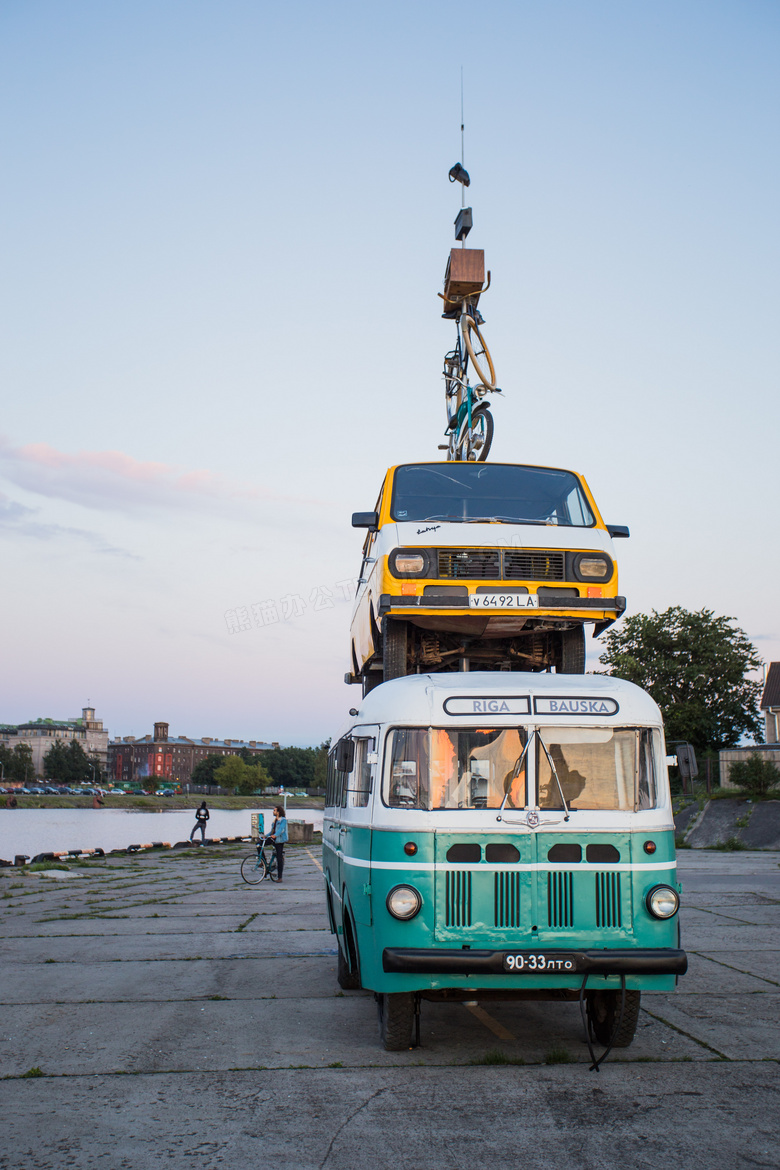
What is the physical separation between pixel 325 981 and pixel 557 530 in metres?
5.09

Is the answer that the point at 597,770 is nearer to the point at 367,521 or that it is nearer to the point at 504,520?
the point at 504,520

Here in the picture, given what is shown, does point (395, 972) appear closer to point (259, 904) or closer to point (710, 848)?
point (259, 904)

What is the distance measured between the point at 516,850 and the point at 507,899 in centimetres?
32

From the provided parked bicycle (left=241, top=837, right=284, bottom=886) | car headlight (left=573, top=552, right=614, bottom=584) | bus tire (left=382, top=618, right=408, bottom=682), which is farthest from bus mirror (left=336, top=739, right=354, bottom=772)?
parked bicycle (left=241, top=837, right=284, bottom=886)

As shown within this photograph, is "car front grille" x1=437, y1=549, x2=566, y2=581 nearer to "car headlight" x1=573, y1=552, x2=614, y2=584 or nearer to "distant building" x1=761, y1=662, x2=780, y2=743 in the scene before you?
"car headlight" x1=573, y1=552, x2=614, y2=584

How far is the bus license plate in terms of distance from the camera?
20.1 feet

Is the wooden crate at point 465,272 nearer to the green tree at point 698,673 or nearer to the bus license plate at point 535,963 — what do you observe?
the bus license plate at point 535,963

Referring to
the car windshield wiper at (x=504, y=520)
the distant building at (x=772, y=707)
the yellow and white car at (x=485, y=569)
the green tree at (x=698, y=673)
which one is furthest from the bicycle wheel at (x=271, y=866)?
the distant building at (x=772, y=707)

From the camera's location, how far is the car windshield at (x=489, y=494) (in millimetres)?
9836

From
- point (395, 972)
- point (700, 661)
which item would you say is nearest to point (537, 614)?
point (395, 972)

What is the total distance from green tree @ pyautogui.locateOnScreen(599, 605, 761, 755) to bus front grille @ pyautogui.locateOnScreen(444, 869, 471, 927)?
48620 millimetres

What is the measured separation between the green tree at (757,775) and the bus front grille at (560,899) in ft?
98.1

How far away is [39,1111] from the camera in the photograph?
5.70 m

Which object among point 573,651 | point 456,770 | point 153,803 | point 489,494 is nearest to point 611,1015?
point 456,770
